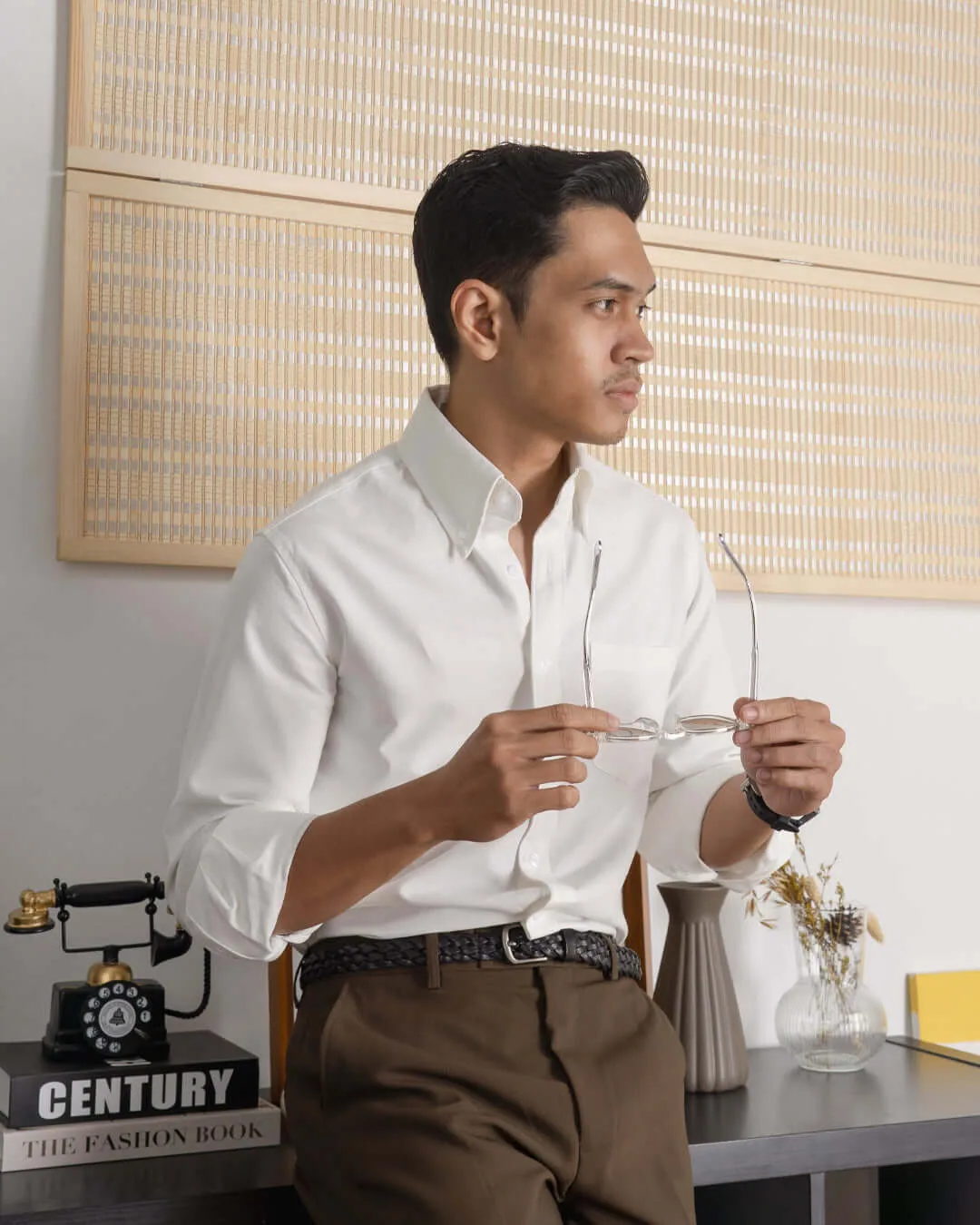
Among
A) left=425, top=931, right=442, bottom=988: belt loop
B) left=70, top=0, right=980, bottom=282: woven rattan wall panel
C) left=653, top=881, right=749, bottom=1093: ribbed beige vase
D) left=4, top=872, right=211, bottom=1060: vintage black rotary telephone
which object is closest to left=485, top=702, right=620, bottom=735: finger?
left=425, top=931, right=442, bottom=988: belt loop

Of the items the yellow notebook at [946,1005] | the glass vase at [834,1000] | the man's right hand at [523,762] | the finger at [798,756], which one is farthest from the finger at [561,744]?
the yellow notebook at [946,1005]

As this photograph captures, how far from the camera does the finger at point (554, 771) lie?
3.83ft

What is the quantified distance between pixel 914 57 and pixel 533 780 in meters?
1.66

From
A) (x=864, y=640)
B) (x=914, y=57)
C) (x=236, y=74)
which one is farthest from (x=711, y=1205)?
(x=914, y=57)

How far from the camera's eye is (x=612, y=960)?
4.73 ft

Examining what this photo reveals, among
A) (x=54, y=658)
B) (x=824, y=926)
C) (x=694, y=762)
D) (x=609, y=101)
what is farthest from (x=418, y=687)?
(x=609, y=101)

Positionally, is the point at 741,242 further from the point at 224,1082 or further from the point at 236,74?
the point at 224,1082

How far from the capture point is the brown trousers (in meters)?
1.24

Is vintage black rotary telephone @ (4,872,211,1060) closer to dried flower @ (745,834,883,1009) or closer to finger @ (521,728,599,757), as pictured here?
finger @ (521,728,599,757)

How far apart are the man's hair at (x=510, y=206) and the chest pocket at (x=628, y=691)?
38cm

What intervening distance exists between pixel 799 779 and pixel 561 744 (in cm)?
28

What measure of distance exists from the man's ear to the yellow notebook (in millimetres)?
1266

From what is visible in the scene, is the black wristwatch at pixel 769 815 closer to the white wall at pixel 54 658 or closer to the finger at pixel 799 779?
the finger at pixel 799 779

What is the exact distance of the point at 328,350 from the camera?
192 centimetres
